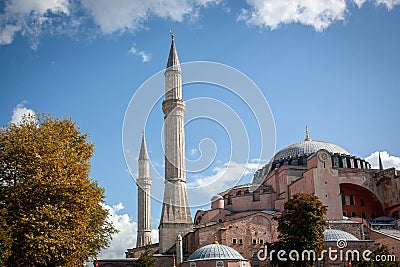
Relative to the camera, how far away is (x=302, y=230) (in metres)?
26.2

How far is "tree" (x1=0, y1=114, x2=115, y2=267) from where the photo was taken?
17.9 meters

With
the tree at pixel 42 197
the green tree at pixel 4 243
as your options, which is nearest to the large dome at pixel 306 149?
the tree at pixel 42 197

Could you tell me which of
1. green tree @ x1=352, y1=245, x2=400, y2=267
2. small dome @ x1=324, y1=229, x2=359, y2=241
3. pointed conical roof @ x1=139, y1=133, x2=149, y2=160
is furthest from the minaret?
green tree @ x1=352, y1=245, x2=400, y2=267

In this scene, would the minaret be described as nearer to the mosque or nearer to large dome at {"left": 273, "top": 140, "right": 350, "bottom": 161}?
the mosque

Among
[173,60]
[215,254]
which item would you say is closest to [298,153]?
[173,60]

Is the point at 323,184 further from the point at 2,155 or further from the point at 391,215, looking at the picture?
the point at 2,155

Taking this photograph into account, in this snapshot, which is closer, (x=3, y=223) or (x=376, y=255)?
(x=3, y=223)

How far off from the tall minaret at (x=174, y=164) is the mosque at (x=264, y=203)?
0.07 metres

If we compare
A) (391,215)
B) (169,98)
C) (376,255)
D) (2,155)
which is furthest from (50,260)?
(391,215)

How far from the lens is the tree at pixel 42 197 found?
17922 mm

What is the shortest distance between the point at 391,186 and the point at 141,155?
1012 inches

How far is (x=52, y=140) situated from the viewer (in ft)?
65.1

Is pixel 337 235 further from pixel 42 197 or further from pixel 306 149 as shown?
pixel 42 197

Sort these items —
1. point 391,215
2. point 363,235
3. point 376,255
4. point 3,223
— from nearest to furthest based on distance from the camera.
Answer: point 3,223 < point 376,255 < point 363,235 < point 391,215
